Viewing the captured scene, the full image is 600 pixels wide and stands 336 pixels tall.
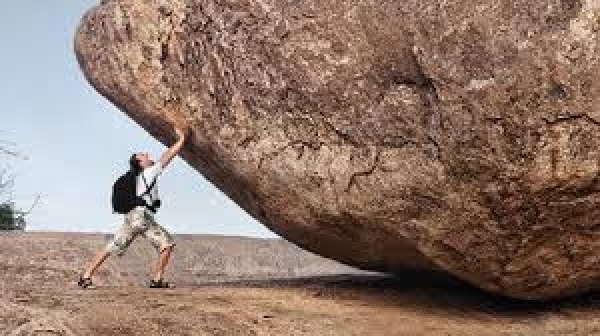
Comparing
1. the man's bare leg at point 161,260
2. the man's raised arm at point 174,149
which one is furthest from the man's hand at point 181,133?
the man's bare leg at point 161,260

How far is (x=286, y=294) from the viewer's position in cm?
1123

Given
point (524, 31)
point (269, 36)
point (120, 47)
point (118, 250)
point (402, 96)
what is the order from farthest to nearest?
1. point (120, 47)
2. point (118, 250)
3. point (269, 36)
4. point (402, 96)
5. point (524, 31)

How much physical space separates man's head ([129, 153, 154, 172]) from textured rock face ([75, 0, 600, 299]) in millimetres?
615

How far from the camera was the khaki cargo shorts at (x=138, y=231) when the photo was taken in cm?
1163

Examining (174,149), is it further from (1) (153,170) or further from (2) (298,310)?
(2) (298,310)

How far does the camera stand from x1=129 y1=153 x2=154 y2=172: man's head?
1175 centimetres

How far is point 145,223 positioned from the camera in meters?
11.7

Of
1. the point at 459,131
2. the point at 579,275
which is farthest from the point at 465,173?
the point at 579,275

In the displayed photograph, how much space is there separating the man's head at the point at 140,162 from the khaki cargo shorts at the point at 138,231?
21.6 inches

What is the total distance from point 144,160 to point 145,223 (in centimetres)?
81

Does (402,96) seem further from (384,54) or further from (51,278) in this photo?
(51,278)

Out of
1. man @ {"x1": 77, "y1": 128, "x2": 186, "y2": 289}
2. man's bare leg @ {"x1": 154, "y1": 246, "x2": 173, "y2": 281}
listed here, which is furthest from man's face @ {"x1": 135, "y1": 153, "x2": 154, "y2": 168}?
man's bare leg @ {"x1": 154, "y1": 246, "x2": 173, "y2": 281}

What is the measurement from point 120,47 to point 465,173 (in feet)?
17.5

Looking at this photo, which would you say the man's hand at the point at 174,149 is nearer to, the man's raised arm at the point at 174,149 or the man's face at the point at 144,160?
the man's raised arm at the point at 174,149
